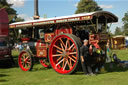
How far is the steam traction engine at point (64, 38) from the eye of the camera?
752 cm

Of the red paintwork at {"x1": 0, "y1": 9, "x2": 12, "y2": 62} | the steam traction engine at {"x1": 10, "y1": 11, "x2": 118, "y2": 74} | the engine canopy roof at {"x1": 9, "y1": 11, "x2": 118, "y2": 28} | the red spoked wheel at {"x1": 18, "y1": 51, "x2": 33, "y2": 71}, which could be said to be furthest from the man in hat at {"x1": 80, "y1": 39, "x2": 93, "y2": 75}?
the red paintwork at {"x1": 0, "y1": 9, "x2": 12, "y2": 62}

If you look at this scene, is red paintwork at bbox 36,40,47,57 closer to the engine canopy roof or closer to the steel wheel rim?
the steel wheel rim

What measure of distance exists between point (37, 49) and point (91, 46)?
301 centimetres

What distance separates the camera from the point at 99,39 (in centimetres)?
753

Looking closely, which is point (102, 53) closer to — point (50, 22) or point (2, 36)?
point (50, 22)

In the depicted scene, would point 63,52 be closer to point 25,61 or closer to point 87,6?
point 25,61

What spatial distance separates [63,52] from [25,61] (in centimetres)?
249

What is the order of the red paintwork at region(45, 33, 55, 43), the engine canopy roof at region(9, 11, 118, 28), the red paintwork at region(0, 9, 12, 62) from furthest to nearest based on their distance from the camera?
the red paintwork at region(0, 9, 12, 62), the red paintwork at region(45, 33, 55, 43), the engine canopy roof at region(9, 11, 118, 28)

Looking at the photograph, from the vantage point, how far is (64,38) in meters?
8.03

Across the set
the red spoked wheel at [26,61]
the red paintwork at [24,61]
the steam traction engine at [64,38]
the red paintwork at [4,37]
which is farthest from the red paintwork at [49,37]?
the red paintwork at [4,37]

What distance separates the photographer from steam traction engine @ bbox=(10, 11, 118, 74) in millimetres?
7523

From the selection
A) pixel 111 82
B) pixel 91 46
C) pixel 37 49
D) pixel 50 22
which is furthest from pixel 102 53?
pixel 37 49

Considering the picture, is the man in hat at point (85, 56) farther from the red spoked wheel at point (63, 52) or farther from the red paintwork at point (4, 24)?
the red paintwork at point (4, 24)

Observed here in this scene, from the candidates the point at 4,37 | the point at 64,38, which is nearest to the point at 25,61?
the point at 64,38
